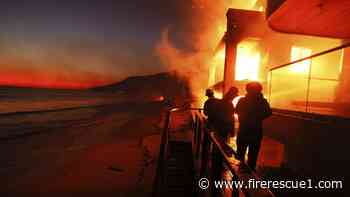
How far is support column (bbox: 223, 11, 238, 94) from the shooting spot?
48.5ft

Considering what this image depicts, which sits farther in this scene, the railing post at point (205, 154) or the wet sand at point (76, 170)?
the wet sand at point (76, 170)

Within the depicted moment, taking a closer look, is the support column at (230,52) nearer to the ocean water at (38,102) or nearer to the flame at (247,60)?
the flame at (247,60)

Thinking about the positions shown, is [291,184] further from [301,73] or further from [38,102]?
[38,102]

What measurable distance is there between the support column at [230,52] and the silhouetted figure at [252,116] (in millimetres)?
9990

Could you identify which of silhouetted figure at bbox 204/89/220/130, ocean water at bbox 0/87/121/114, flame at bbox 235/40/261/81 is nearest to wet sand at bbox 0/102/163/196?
silhouetted figure at bbox 204/89/220/130

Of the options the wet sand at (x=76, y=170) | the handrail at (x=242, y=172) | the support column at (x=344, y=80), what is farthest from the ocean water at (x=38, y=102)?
the handrail at (x=242, y=172)

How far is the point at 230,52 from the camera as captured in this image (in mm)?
14828

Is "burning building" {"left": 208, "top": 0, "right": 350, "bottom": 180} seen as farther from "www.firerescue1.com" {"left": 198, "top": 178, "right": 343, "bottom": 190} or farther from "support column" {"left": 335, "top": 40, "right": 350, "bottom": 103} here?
"www.firerescue1.com" {"left": 198, "top": 178, "right": 343, "bottom": 190}

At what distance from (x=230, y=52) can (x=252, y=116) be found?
34.0 ft

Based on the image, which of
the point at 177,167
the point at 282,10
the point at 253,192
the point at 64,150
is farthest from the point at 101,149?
the point at 253,192

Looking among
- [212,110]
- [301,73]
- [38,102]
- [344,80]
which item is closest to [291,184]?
[212,110]

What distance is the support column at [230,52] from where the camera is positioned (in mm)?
14781

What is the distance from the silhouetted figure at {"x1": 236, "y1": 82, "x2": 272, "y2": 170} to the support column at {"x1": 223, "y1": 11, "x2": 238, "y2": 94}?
9.99m

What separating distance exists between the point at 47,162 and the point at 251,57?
37.8 ft
